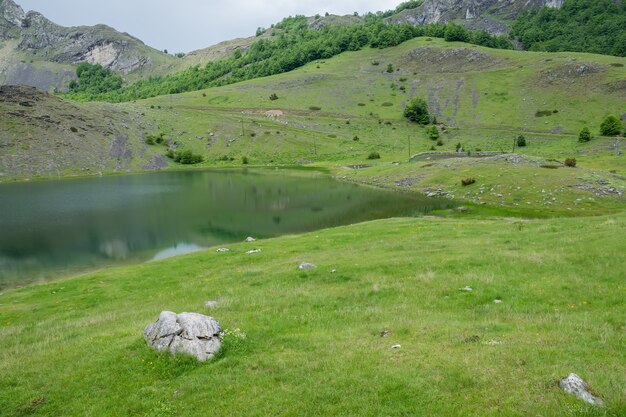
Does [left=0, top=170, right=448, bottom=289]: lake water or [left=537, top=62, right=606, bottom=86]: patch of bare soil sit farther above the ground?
[left=537, top=62, right=606, bottom=86]: patch of bare soil

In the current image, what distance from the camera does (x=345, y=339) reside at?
1609 cm

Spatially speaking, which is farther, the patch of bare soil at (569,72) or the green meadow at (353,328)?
the patch of bare soil at (569,72)

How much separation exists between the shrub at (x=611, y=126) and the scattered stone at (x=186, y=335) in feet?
545

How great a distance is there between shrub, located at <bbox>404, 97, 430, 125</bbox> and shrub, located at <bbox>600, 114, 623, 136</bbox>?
227 ft

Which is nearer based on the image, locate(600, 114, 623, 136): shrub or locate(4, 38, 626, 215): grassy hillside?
locate(4, 38, 626, 215): grassy hillside

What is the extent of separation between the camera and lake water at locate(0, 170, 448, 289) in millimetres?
51812

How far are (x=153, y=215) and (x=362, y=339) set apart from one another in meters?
63.9

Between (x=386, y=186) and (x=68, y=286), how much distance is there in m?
76.9

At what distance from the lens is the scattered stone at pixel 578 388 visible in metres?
10.2

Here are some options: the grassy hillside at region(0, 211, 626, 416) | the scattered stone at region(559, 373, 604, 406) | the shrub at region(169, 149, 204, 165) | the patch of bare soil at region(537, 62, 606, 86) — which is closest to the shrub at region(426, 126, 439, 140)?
the patch of bare soil at region(537, 62, 606, 86)

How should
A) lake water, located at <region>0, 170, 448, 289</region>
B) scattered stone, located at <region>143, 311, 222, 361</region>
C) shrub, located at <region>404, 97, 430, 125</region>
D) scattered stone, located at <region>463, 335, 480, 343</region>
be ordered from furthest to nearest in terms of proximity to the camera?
shrub, located at <region>404, 97, 430, 125</region>
lake water, located at <region>0, 170, 448, 289</region>
scattered stone, located at <region>143, 311, 222, 361</region>
scattered stone, located at <region>463, 335, 480, 343</region>

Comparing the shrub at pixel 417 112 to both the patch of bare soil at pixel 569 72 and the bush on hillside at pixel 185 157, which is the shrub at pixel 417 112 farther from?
the bush on hillside at pixel 185 157

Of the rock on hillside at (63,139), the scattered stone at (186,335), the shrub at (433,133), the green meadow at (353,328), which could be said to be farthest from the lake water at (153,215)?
the shrub at (433,133)

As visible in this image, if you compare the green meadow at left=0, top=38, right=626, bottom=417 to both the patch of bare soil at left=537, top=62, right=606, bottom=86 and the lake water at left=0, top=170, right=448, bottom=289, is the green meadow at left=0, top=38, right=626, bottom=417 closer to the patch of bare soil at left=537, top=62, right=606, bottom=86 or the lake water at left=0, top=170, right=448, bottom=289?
the lake water at left=0, top=170, right=448, bottom=289
